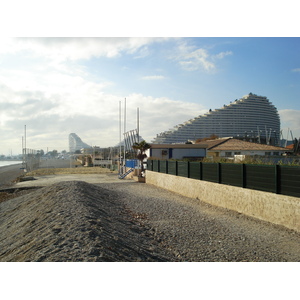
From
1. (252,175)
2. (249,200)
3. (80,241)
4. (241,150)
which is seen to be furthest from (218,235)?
(241,150)

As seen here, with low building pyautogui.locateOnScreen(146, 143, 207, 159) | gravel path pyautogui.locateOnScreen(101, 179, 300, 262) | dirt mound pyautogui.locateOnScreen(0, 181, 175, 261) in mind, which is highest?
low building pyautogui.locateOnScreen(146, 143, 207, 159)

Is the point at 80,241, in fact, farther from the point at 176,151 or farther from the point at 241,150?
the point at 241,150

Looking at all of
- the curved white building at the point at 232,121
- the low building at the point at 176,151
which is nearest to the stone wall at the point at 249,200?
the low building at the point at 176,151

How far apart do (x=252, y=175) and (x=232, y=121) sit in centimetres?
15258

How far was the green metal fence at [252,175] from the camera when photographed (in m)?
8.12

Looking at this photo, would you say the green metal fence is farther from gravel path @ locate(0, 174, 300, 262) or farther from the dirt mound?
the dirt mound

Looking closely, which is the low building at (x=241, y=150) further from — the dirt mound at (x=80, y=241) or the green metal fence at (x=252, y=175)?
the dirt mound at (x=80, y=241)

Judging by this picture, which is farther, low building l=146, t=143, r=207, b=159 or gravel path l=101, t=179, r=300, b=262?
low building l=146, t=143, r=207, b=159

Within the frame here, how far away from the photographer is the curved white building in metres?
156

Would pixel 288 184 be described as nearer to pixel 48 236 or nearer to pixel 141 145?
pixel 48 236

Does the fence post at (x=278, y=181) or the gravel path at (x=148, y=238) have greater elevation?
the fence post at (x=278, y=181)

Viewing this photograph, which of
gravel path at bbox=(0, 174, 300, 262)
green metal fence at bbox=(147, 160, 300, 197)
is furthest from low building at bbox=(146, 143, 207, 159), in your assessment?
gravel path at bbox=(0, 174, 300, 262)

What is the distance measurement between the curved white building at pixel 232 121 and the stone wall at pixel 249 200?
140157 mm

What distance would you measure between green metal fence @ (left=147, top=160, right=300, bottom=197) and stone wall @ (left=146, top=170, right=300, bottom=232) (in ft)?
0.63
